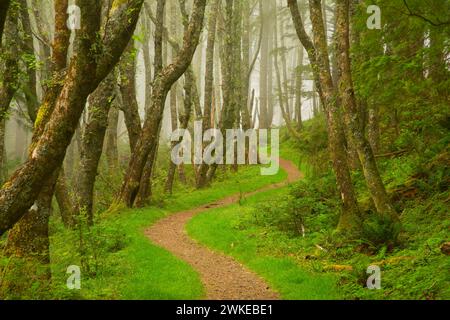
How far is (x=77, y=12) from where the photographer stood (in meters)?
6.35

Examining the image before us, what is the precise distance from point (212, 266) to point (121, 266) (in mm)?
2014

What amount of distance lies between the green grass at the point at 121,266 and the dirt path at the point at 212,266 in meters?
0.32

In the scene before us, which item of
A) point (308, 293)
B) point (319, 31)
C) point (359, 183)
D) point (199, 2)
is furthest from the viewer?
point (199, 2)

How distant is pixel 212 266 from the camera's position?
10.2m

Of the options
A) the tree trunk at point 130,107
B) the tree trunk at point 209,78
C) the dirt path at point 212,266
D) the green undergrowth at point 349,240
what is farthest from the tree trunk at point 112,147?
the green undergrowth at point 349,240

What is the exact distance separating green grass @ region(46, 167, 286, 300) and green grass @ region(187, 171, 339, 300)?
1471mm

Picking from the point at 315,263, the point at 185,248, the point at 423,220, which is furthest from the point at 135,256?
the point at 423,220

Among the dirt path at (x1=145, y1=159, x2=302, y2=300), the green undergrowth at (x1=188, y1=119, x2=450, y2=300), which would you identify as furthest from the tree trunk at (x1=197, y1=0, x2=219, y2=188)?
the green undergrowth at (x1=188, y1=119, x2=450, y2=300)

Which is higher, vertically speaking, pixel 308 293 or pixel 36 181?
pixel 36 181

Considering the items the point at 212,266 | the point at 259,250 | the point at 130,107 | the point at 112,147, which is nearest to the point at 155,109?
the point at 130,107

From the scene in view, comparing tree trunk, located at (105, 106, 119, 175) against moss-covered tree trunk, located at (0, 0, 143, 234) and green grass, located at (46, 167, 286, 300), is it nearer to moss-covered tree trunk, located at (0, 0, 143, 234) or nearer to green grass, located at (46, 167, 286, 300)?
green grass, located at (46, 167, 286, 300)

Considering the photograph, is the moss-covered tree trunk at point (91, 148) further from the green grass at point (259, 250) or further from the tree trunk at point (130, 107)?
the tree trunk at point (130, 107)

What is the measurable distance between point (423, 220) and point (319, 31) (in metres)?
5.17

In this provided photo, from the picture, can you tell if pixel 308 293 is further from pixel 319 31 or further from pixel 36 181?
pixel 319 31
